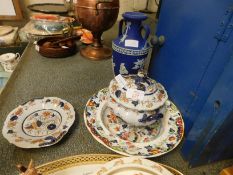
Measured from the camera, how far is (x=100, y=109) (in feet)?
1.91

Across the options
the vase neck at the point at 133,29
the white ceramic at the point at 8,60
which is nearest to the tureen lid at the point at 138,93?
the vase neck at the point at 133,29

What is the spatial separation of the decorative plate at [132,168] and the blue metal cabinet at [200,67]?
0.17 meters

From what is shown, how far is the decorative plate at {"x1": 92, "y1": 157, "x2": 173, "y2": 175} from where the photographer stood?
1.16 feet

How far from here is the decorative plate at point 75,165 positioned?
387mm

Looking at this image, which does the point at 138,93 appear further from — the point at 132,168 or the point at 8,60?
the point at 8,60

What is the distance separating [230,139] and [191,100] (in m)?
0.15

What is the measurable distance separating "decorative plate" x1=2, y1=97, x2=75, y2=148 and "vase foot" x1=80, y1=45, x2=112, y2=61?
47cm

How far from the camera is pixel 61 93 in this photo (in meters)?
0.77

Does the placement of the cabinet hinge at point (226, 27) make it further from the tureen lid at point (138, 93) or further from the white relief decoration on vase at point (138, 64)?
the white relief decoration on vase at point (138, 64)

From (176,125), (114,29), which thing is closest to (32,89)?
(176,125)

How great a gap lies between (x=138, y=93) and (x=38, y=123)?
337 millimetres

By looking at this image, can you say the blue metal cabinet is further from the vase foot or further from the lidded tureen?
the vase foot

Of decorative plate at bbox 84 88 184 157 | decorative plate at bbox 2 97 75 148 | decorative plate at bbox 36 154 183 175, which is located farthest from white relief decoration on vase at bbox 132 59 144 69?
decorative plate at bbox 36 154 183 175

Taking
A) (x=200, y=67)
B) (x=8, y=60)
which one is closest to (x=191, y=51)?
(x=200, y=67)
